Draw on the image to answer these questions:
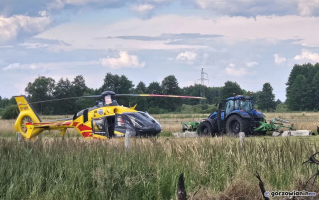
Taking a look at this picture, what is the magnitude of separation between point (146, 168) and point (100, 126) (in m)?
10.0

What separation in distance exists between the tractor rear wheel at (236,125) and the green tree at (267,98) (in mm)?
82239

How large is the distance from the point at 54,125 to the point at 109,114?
4.14 meters

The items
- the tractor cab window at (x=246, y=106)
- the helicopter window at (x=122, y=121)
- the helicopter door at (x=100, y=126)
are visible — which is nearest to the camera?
the helicopter window at (x=122, y=121)

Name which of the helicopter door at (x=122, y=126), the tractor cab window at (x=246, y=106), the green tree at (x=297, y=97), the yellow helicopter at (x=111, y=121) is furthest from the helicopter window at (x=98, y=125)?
the green tree at (x=297, y=97)

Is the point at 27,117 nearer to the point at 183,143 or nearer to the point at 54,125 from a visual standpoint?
the point at 54,125

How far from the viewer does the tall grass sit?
349 inches

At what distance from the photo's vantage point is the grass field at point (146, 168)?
888cm

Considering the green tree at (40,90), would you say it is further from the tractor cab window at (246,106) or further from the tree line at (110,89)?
the tractor cab window at (246,106)

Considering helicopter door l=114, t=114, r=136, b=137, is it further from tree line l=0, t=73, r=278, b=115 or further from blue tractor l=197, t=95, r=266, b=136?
tree line l=0, t=73, r=278, b=115

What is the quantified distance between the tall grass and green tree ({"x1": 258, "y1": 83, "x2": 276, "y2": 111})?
312ft

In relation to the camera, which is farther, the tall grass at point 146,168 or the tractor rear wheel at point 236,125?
the tractor rear wheel at point 236,125

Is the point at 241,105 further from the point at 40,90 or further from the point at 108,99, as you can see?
the point at 40,90

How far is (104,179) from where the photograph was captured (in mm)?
9117

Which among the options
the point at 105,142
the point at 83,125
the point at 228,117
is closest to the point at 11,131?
the point at 83,125
